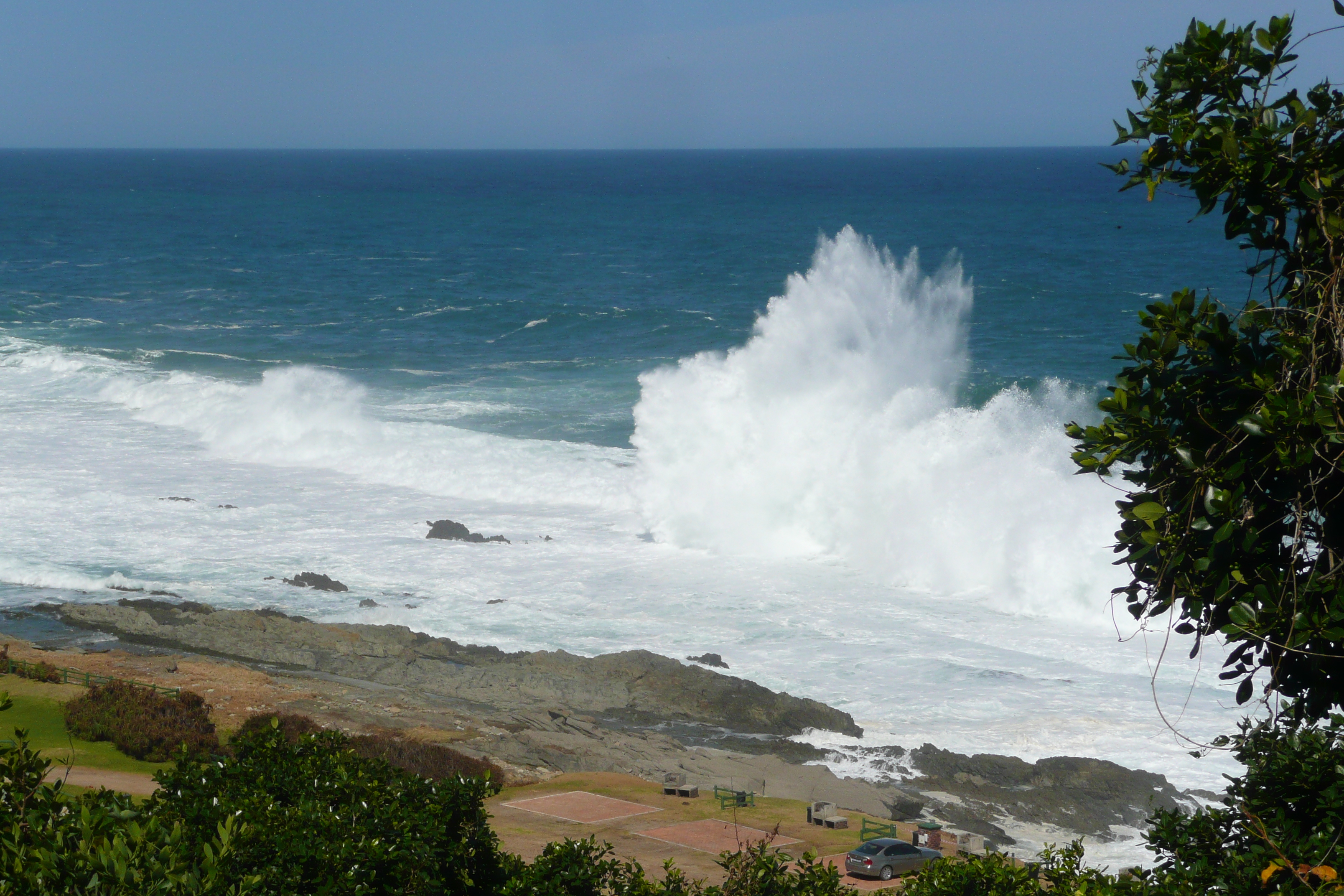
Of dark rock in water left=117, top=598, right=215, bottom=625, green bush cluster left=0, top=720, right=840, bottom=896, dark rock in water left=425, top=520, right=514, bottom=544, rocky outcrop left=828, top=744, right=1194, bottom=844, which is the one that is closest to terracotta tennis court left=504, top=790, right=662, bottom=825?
rocky outcrop left=828, top=744, right=1194, bottom=844

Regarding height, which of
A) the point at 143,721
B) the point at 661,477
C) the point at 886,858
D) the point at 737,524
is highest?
the point at 661,477

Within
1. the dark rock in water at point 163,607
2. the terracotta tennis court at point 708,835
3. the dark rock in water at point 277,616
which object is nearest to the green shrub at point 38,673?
the dark rock in water at point 163,607

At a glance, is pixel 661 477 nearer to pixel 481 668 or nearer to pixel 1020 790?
pixel 481 668

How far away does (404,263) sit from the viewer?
86.5 m

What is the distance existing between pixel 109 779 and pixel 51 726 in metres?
2.64

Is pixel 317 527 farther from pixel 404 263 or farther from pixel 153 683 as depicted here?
pixel 404 263

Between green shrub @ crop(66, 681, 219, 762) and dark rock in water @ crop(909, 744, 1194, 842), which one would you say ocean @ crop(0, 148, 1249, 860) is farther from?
green shrub @ crop(66, 681, 219, 762)

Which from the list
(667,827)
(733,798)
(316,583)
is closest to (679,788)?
(733,798)

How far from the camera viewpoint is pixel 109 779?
15742mm

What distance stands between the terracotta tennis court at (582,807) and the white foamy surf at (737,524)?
393cm

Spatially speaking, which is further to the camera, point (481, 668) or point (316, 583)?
point (316, 583)

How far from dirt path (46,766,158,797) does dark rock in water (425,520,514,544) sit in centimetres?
1326

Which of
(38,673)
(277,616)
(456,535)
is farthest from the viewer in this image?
(456,535)

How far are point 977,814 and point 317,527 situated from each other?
1940 cm
